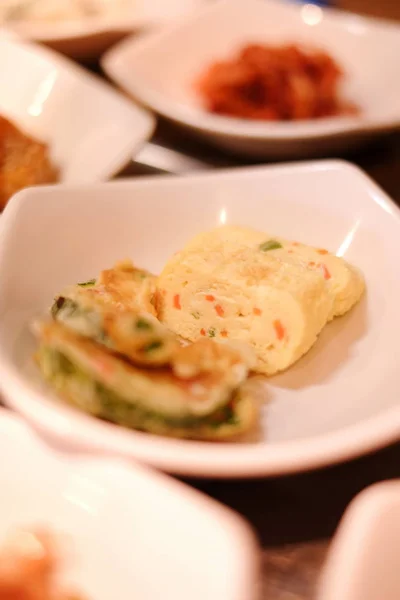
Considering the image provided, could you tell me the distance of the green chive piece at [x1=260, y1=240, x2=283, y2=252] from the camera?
3.44 ft

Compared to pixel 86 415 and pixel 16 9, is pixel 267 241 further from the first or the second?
pixel 16 9

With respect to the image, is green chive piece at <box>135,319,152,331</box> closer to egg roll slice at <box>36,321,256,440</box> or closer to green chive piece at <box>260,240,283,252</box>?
egg roll slice at <box>36,321,256,440</box>

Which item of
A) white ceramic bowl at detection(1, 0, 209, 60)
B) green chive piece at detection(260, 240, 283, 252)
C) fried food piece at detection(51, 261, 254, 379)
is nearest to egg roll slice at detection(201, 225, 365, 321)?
green chive piece at detection(260, 240, 283, 252)

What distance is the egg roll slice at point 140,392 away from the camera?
72 cm

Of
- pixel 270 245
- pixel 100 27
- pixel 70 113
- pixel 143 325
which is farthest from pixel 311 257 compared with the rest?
pixel 100 27

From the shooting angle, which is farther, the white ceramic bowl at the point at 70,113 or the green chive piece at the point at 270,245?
the white ceramic bowl at the point at 70,113

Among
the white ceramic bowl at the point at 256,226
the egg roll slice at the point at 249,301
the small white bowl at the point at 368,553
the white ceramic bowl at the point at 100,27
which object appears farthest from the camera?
the white ceramic bowl at the point at 100,27

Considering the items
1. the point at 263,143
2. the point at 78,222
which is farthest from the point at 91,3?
the point at 78,222

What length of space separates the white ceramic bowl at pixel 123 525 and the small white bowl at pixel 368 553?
2.9 inches

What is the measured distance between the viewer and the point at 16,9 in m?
2.12

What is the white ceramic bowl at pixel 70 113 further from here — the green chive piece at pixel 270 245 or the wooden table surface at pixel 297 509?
the wooden table surface at pixel 297 509

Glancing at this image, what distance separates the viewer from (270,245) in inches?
41.5

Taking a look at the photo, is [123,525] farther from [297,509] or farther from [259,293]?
[259,293]

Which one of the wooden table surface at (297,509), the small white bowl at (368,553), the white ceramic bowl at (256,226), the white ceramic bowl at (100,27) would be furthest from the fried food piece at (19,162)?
the small white bowl at (368,553)
